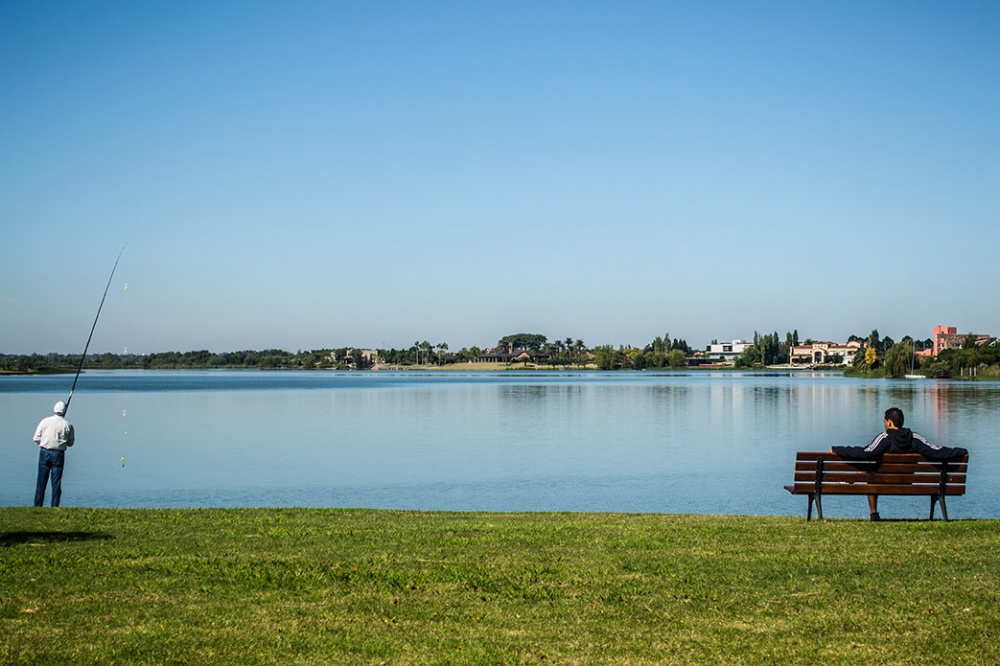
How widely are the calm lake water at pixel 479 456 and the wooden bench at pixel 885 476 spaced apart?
564 centimetres

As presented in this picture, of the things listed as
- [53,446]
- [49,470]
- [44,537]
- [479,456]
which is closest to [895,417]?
[44,537]

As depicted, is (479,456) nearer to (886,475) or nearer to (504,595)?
(886,475)

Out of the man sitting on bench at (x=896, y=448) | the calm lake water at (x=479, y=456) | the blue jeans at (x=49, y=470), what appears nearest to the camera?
the man sitting on bench at (x=896, y=448)

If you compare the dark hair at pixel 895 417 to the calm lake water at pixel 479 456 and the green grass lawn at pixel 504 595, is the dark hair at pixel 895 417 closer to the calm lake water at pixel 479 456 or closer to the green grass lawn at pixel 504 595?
the green grass lawn at pixel 504 595

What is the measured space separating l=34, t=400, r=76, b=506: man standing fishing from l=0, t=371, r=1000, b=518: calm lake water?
4730 mm

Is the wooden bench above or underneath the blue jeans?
above

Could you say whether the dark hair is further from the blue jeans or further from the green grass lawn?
the blue jeans

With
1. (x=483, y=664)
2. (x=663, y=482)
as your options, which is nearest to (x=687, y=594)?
(x=483, y=664)

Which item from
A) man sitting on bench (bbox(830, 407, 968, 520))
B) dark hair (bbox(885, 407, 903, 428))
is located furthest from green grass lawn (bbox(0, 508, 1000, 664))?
dark hair (bbox(885, 407, 903, 428))

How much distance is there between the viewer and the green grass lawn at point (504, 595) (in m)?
6.29

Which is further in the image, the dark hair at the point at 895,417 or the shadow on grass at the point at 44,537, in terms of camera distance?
the dark hair at the point at 895,417

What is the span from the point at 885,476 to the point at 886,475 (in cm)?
2

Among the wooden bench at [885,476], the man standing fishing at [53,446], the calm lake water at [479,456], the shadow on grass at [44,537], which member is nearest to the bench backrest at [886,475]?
the wooden bench at [885,476]

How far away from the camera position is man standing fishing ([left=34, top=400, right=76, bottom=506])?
15109mm
